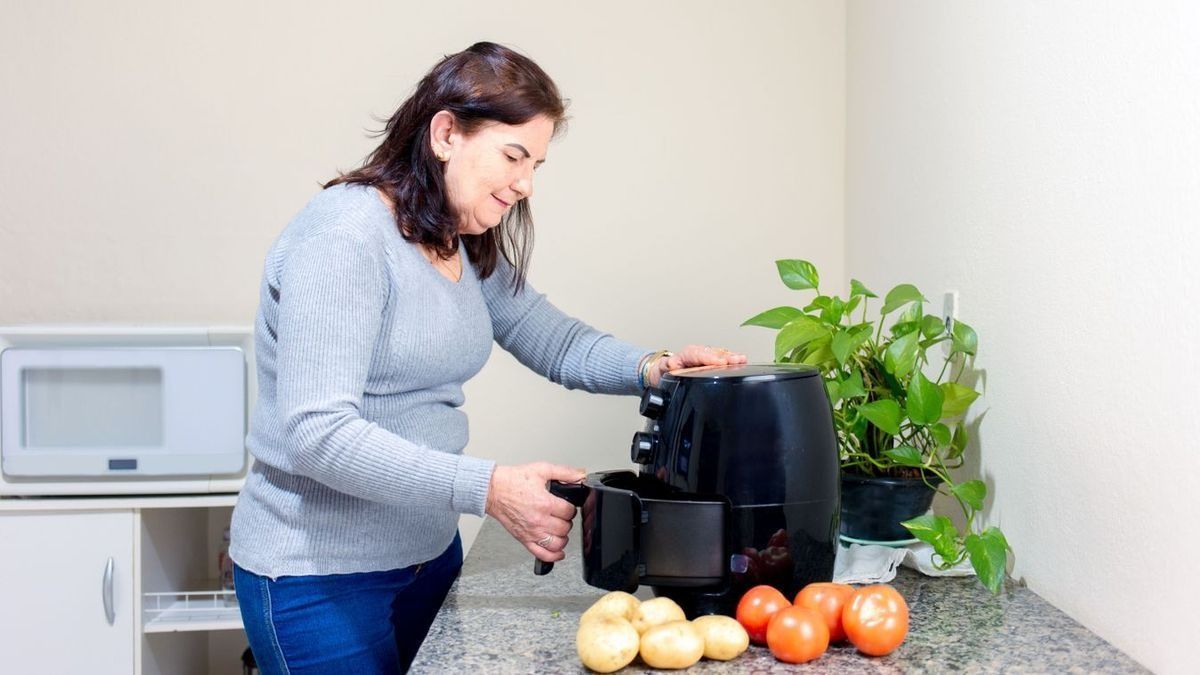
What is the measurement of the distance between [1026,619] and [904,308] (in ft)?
2.24

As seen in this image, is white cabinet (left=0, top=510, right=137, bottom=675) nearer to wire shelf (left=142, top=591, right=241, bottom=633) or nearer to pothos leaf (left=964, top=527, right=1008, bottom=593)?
wire shelf (left=142, top=591, right=241, bottom=633)

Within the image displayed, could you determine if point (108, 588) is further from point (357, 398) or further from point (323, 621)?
point (357, 398)

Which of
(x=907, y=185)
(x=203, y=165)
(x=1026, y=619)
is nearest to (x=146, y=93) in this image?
(x=203, y=165)

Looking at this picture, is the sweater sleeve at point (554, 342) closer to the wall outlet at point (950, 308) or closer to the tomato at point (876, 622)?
the wall outlet at point (950, 308)

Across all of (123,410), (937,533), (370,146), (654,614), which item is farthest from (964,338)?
(123,410)

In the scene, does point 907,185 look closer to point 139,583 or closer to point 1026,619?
point 1026,619

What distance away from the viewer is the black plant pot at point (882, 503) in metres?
1.39

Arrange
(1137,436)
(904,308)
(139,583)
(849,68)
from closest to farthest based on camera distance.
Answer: (1137,436), (904,308), (139,583), (849,68)

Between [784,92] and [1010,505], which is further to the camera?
[784,92]

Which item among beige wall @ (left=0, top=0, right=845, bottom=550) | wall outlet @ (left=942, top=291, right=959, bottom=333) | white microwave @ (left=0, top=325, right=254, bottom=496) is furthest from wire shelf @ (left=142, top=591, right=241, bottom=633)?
wall outlet @ (left=942, top=291, right=959, bottom=333)

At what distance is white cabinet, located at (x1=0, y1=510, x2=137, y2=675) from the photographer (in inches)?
81.3

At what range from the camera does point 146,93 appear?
2.38 meters

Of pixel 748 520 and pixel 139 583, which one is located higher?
pixel 748 520

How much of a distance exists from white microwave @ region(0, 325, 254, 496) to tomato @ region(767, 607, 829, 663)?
1374mm
